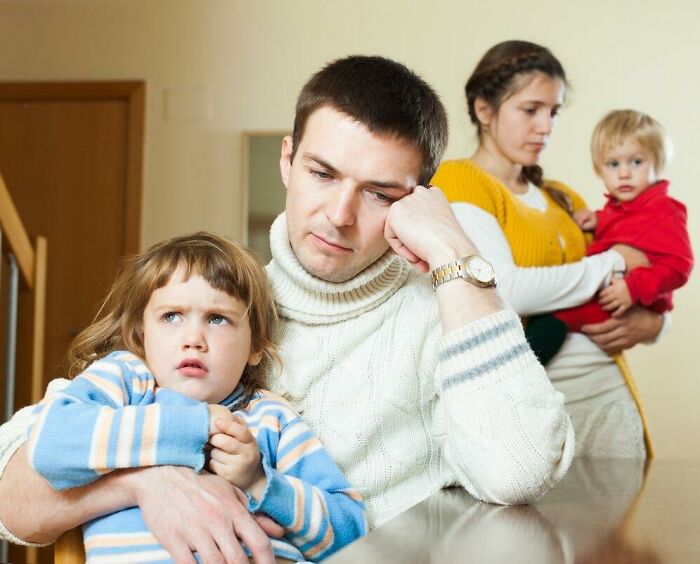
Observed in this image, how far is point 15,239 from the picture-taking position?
262cm

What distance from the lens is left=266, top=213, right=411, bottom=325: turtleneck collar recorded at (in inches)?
53.1

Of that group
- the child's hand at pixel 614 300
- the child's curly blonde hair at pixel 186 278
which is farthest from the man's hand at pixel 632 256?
the child's curly blonde hair at pixel 186 278

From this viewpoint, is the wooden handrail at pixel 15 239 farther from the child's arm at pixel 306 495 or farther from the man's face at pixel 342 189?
the child's arm at pixel 306 495

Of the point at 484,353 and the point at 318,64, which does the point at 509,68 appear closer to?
the point at 484,353

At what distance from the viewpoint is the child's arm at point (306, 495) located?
105cm

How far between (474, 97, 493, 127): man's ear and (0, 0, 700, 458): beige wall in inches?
82.1

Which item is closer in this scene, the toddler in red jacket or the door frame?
the toddler in red jacket

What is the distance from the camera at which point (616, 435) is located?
2.11 meters

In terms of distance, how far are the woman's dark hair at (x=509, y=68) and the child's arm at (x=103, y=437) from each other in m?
1.39

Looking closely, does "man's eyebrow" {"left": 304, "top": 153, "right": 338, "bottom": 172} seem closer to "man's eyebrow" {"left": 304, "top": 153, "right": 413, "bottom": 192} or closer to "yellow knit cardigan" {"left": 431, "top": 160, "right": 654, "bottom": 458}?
"man's eyebrow" {"left": 304, "top": 153, "right": 413, "bottom": 192}

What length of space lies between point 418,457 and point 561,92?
4.04 ft

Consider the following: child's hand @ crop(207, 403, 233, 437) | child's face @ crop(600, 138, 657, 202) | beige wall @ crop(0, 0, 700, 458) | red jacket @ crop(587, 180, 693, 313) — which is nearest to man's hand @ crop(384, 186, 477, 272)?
child's hand @ crop(207, 403, 233, 437)

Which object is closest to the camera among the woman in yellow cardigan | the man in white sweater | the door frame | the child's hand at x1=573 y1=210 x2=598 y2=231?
the man in white sweater

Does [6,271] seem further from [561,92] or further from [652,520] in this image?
[652,520]
